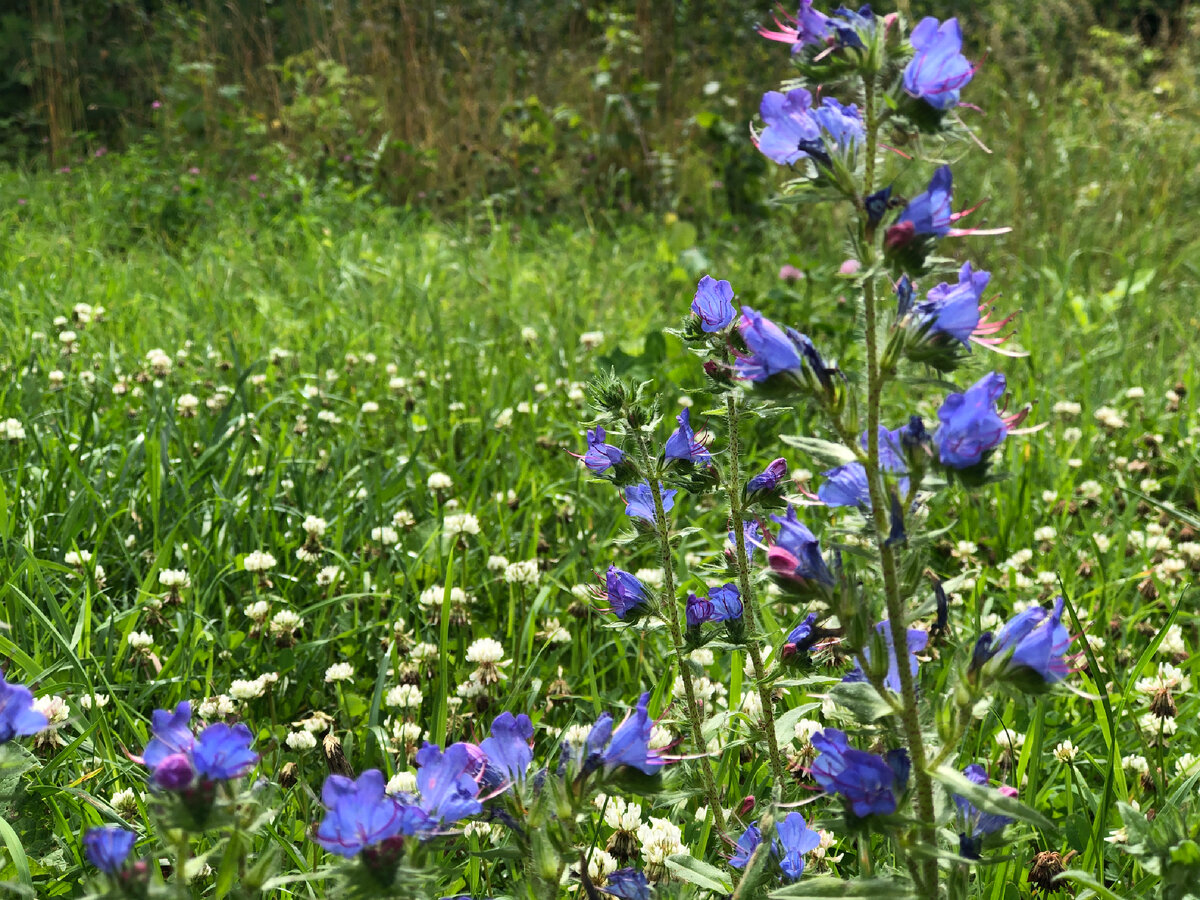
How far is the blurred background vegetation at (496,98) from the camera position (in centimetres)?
643

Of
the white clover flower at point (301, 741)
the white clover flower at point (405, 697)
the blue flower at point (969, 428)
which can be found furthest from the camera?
the white clover flower at point (405, 697)

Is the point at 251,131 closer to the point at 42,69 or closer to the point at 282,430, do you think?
the point at 42,69

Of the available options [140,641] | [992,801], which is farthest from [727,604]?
[140,641]

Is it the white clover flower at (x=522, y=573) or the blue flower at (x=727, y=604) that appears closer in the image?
the blue flower at (x=727, y=604)

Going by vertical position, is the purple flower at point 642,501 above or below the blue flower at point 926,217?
below

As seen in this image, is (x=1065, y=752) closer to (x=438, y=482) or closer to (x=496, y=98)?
(x=438, y=482)

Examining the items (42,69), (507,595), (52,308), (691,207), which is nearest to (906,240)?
(507,595)

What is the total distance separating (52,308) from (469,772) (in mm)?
3629

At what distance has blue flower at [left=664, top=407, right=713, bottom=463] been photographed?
4.49 ft

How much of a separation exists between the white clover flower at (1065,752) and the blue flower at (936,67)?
1101mm

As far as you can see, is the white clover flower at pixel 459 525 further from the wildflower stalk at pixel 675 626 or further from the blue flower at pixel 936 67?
the blue flower at pixel 936 67

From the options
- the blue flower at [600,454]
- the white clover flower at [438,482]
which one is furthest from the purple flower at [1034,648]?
the white clover flower at [438,482]

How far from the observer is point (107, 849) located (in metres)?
0.80

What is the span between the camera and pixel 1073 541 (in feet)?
8.55
